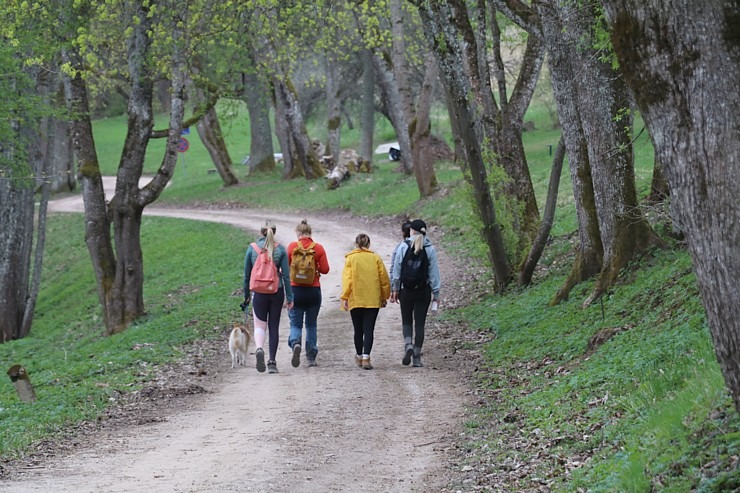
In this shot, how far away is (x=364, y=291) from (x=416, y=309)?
2.38ft

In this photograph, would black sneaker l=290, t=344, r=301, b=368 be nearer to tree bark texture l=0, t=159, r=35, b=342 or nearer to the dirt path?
the dirt path

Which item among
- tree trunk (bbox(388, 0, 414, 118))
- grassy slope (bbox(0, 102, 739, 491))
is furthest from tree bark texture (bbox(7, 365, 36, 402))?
tree trunk (bbox(388, 0, 414, 118))

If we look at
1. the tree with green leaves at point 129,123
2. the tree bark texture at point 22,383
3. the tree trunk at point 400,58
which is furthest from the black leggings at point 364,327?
the tree trunk at point 400,58

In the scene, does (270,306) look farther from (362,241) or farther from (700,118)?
(700,118)

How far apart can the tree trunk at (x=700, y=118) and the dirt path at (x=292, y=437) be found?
291 cm

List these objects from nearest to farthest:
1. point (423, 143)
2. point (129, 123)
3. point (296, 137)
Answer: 1. point (129, 123)
2. point (423, 143)
3. point (296, 137)

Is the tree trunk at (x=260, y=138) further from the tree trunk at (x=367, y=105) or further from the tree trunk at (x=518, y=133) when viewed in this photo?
the tree trunk at (x=518, y=133)

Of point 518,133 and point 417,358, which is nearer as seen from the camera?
point 417,358

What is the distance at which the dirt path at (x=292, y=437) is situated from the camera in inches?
302

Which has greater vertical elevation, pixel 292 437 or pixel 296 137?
pixel 296 137

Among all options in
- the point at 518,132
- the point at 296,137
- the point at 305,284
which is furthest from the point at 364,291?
the point at 296,137

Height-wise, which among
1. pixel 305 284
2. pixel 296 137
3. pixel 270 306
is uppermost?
pixel 296 137

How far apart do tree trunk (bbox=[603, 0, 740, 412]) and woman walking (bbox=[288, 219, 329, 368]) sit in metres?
7.71

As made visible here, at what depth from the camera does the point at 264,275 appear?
42.2 feet
